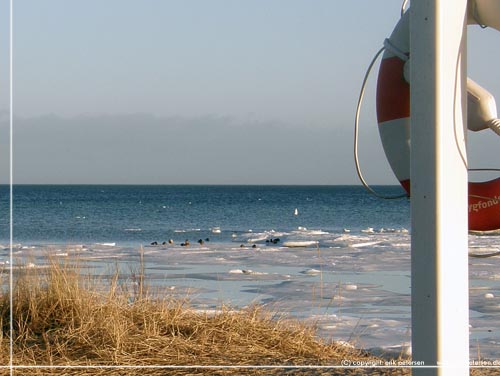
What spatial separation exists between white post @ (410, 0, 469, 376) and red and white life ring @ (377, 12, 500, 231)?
53 centimetres

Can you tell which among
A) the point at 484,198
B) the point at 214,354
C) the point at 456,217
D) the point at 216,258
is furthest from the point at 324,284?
the point at 456,217

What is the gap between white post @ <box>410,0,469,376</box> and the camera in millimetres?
2395

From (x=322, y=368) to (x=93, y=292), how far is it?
56.5 inches

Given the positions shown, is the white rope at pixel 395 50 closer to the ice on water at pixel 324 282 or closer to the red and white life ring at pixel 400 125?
the red and white life ring at pixel 400 125


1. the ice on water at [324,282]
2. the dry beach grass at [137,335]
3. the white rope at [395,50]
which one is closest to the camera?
the white rope at [395,50]

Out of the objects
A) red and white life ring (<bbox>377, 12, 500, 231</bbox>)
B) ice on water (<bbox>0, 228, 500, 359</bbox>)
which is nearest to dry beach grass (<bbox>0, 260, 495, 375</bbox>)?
ice on water (<bbox>0, 228, 500, 359</bbox>)

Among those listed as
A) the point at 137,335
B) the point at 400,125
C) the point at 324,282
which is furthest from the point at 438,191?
the point at 324,282

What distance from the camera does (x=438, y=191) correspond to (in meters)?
2.39

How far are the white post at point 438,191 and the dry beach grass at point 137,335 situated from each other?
843mm

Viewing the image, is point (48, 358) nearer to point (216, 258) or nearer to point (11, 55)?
point (11, 55)

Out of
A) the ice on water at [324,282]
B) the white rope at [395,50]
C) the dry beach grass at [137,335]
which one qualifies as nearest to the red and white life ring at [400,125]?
the white rope at [395,50]

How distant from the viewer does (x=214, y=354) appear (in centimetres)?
348

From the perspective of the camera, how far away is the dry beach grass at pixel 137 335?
3312mm

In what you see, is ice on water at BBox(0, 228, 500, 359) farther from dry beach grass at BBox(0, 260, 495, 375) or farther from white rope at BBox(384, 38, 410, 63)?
white rope at BBox(384, 38, 410, 63)
